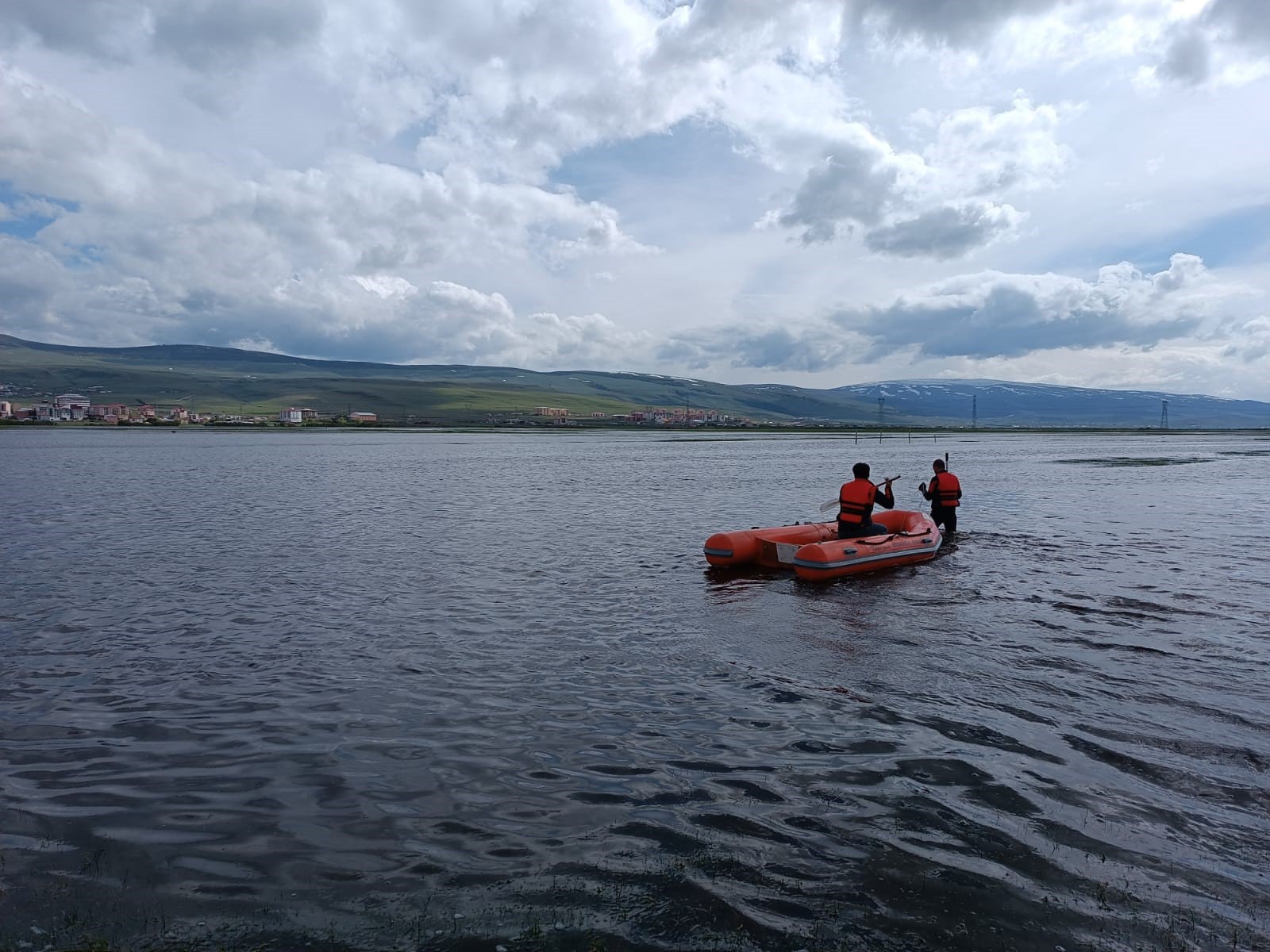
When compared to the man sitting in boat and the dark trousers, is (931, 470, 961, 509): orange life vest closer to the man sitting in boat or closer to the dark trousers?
the dark trousers

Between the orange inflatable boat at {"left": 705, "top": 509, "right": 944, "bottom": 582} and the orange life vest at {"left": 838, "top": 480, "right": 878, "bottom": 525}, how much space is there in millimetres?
514

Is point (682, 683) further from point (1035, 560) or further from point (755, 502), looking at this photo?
point (755, 502)

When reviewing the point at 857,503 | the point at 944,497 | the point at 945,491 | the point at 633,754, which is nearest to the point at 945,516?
the point at 944,497

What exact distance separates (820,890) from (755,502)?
3008 centimetres

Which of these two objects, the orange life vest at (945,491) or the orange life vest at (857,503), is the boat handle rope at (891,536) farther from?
the orange life vest at (945,491)

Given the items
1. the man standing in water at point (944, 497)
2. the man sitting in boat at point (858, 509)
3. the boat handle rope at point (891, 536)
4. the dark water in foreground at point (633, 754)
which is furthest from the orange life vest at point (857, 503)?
the man standing in water at point (944, 497)

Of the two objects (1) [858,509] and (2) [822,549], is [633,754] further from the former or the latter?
(1) [858,509]

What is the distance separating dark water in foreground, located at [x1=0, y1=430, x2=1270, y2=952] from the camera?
5.62 m

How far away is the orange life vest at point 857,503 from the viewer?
1953 cm

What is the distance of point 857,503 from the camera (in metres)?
19.6

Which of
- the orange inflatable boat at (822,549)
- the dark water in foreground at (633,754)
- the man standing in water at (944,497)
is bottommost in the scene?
the dark water in foreground at (633,754)

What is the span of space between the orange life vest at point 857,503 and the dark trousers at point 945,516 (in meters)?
4.48

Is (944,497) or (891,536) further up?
(944,497)

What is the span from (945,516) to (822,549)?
7.34m
